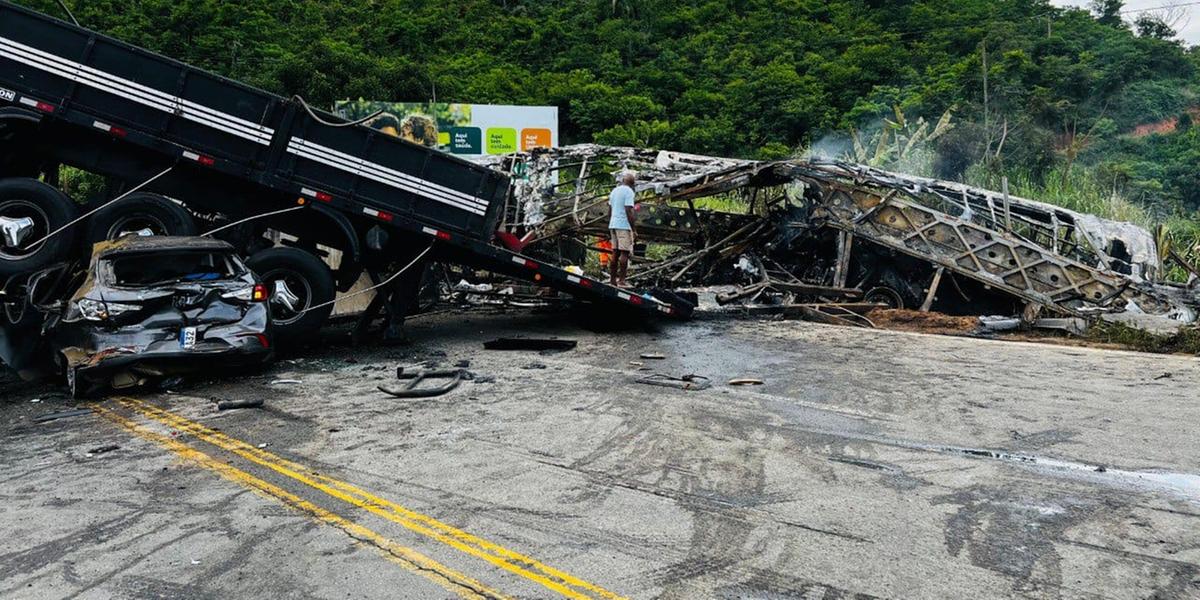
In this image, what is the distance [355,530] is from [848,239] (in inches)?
482

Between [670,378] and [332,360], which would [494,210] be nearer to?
[332,360]

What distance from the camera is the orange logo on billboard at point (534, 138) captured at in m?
32.9

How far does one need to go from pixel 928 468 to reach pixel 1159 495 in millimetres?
1349

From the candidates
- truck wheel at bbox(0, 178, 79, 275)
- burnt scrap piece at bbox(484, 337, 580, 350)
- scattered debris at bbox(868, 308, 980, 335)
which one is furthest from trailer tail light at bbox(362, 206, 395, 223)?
scattered debris at bbox(868, 308, 980, 335)

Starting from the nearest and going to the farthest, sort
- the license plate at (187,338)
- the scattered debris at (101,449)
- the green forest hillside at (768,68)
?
the scattered debris at (101,449), the license plate at (187,338), the green forest hillside at (768,68)

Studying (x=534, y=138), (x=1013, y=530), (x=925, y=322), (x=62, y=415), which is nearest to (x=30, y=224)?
(x=62, y=415)

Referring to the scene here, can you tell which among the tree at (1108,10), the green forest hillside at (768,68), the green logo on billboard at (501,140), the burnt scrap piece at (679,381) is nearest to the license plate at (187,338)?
the burnt scrap piece at (679,381)

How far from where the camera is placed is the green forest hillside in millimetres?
33562

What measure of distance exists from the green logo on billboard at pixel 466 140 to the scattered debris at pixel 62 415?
944 inches

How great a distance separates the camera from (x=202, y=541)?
5043mm

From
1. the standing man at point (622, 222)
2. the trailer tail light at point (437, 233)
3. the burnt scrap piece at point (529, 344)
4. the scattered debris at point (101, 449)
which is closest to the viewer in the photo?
the scattered debris at point (101, 449)

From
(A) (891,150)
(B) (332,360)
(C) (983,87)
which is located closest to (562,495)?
(B) (332,360)

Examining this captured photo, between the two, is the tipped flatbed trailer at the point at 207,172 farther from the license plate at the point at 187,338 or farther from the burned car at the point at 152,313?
the license plate at the point at 187,338

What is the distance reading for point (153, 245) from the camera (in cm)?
972
